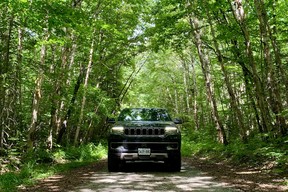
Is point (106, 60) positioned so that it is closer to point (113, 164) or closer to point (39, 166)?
point (39, 166)

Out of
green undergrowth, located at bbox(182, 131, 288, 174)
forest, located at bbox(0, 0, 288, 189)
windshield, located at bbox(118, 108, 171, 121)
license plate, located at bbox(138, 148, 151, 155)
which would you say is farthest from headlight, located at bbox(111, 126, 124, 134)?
green undergrowth, located at bbox(182, 131, 288, 174)

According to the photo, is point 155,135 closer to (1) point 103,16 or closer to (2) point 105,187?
(2) point 105,187

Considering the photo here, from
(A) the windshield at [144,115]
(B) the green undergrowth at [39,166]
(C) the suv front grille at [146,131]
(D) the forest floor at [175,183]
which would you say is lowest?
(D) the forest floor at [175,183]

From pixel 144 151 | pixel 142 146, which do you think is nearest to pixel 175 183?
pixel 144 151

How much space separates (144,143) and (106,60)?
1256cm

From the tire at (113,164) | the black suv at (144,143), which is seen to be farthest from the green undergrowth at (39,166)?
the black suv at (144,143)

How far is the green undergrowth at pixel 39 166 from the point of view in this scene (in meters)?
7.59

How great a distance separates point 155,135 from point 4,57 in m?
6.11

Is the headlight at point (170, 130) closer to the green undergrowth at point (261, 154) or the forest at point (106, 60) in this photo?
the green undergrowth at point (261, 154)

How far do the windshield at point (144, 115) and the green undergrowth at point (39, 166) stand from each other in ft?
8.91

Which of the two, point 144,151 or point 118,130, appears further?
point 118,130

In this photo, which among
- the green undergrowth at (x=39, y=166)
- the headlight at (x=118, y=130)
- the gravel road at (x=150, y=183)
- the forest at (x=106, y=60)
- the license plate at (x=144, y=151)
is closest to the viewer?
the gravel road at (x=150, y=183)

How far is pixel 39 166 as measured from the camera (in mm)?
10273

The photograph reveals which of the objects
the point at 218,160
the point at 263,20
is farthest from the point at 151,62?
the point at 263,20
